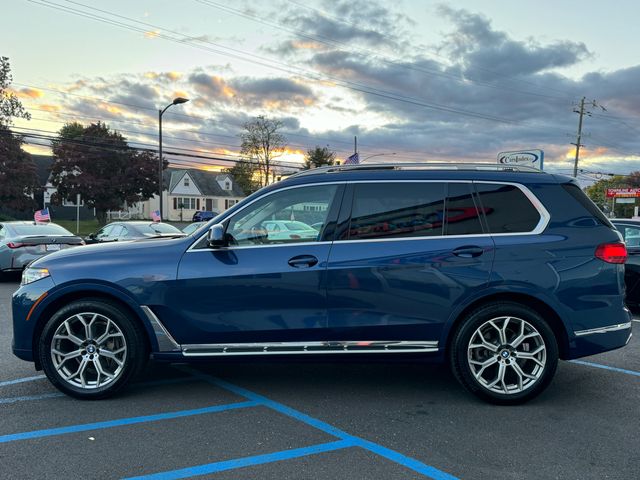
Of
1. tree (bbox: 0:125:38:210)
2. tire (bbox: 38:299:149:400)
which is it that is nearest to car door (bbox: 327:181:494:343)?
tire (bbox: 38:299:149:400)

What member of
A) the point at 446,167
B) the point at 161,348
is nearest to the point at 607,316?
the point at 446,167

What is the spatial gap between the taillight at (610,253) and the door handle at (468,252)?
98 centimetres

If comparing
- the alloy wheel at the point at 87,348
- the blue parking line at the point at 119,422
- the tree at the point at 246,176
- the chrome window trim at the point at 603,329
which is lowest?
the blue parking line at the point at 119,422

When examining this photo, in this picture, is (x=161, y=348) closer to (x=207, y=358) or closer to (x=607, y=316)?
(x=207, y=358)

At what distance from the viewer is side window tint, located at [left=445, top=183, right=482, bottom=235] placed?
13.9 ft

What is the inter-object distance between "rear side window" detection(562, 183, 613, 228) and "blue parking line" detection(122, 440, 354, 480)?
2.76 m

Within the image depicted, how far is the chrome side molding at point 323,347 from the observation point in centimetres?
413

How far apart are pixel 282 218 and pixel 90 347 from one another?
6.37 feet

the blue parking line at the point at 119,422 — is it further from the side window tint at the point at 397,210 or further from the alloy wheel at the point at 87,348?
the side window tint at the point at 397,210

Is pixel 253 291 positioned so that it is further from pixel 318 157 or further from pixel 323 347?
pixel 318 157

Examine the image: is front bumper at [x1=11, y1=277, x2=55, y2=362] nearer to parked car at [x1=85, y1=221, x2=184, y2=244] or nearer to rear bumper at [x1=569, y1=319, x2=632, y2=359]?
rear bumper at [x1=569, y1=319, x2=632, y2=359]

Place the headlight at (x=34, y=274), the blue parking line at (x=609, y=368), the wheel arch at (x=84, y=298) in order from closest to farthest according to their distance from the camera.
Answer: the wheel arch at (x=84, y=298)
the headlight at (x=34, y=274)
the blue parking line at (x=609, y=368)

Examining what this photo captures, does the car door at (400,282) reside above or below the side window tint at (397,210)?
below

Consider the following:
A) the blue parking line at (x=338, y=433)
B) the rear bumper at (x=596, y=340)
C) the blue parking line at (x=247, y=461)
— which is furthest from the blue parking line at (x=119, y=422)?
the rear bumper at (x=596, y=340)
